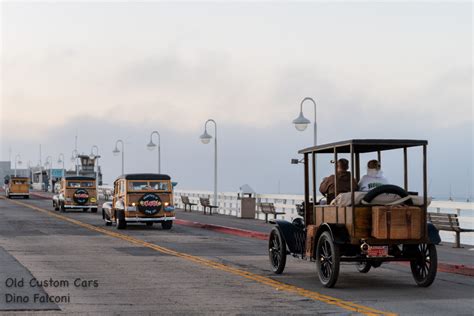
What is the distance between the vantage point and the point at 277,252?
15.2 meters

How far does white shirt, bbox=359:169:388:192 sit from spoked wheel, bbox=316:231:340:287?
3.43 feet

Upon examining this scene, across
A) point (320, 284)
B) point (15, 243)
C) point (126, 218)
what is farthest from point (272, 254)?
point (126, 218)

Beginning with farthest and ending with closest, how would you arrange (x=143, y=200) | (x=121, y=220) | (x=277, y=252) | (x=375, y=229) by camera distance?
(x=143, y=200)
(x=121, y=220)
(x=277, y=252)
(x=375, y=229)

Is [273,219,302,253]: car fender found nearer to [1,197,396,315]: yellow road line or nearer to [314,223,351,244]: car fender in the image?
[1,197,396,315]: yellow road line

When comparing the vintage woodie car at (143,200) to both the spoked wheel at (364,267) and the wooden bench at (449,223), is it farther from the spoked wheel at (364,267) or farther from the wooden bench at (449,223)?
the spoked wheel at (364,267)

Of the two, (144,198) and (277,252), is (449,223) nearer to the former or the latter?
(277,252)

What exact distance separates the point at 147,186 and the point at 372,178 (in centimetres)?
1780

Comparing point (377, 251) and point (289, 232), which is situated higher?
point (289, 232)

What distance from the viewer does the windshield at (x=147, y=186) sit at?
1187 inches

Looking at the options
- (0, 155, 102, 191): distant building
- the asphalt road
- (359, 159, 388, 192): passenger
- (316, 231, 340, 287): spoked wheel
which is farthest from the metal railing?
(0, 155, 102, 191): distant building

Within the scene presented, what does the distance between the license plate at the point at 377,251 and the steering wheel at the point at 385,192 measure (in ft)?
2.38

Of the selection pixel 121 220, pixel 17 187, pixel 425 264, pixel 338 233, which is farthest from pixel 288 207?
pixel 17 187

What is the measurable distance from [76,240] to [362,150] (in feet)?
39.0

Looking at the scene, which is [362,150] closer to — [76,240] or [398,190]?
[398,190]
